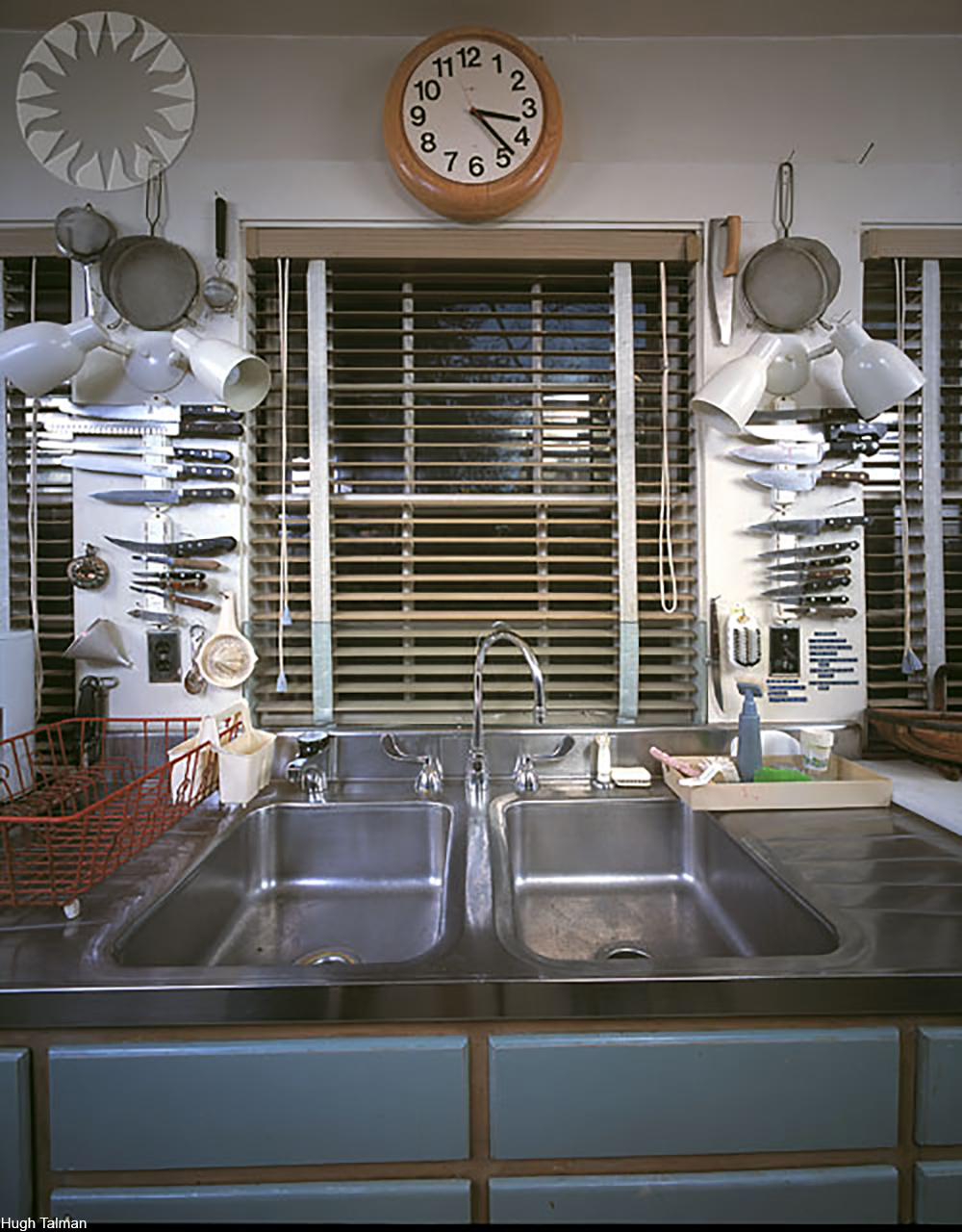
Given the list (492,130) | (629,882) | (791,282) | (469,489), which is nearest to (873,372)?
(791,282)

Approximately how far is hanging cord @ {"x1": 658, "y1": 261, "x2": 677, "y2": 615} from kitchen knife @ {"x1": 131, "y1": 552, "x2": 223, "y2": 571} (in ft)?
3.91

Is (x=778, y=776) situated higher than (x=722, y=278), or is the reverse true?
(x=722, y=278)

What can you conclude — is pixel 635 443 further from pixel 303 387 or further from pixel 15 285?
pixel 15 285

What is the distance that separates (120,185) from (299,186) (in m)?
0.44

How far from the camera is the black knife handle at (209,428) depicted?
70.6 inches

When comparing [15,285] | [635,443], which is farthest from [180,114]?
[635,443]

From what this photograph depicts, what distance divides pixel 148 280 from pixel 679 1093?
2044 millimetres

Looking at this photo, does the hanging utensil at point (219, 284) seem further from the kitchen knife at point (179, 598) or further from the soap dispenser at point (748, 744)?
the soap dispenser at point (748, 744)

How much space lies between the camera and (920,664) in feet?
6.19

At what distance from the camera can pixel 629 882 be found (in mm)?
1571

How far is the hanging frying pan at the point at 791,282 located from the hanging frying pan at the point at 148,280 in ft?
4.83

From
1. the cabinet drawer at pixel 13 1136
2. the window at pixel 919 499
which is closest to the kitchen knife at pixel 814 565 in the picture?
the window at pixel 919 499

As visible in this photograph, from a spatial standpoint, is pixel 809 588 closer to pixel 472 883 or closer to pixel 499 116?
pixel 472 883

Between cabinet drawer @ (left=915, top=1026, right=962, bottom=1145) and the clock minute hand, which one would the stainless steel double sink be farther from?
the clock minute hand
